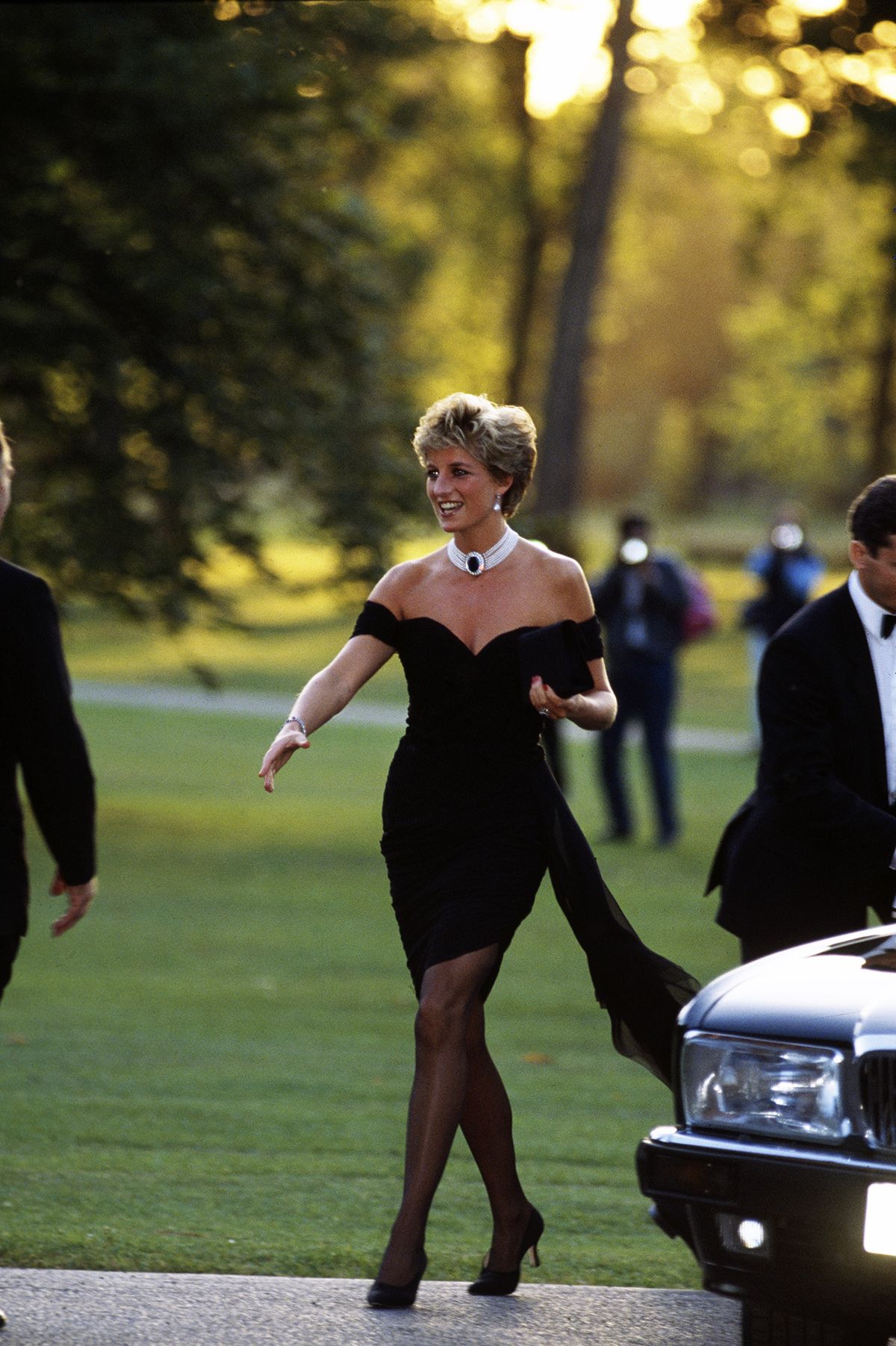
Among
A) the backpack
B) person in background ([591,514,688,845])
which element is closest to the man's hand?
person in background ([591,514,688,845])

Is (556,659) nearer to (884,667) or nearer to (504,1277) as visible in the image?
(884,667)

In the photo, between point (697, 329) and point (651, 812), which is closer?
point (651, 812)

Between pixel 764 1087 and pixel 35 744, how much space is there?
1930 mm

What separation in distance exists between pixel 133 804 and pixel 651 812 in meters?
4.62

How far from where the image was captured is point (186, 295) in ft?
51.5

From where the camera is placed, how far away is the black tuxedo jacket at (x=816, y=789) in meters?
5.27

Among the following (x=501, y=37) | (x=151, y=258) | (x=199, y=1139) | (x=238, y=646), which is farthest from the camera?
(x=238, y=646)

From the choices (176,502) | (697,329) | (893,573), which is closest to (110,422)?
(176,502)

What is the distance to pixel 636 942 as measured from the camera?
5.11 m

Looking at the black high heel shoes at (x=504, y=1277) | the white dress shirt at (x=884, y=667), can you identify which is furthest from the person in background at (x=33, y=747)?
the white dress shirt at (x=884, y=667)

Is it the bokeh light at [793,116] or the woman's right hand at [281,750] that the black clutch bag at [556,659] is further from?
the bokeh light at [793,116]

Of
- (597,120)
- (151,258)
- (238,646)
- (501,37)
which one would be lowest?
(238,646)

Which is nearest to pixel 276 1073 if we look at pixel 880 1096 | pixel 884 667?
pixel 884 667

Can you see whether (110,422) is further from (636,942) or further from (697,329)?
(697,329)
